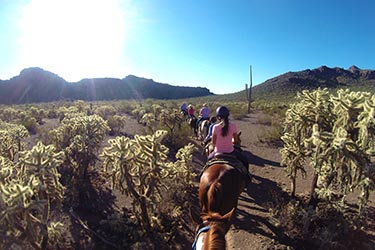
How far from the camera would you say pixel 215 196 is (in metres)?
4.48

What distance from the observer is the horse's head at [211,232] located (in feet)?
10.6

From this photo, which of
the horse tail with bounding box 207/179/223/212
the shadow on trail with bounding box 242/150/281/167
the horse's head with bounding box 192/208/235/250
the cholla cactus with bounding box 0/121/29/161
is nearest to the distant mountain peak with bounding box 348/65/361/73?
the shadow on trail with bounding box 242/150/281/167

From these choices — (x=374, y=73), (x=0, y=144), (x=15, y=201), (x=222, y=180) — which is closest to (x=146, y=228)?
(x=222, y=180)

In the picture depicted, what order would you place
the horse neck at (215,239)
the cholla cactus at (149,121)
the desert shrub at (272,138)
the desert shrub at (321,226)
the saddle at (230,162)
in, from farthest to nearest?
→ the desert shrub at (272,138) < the cholla cactus at (149,121) < the desert shrub at (321,226) < the saddle at (230,162) < the horse neck at (215,239)

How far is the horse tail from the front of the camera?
14.3 feet

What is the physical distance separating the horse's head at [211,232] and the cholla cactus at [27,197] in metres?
2.38

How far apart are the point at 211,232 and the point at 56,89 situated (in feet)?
305

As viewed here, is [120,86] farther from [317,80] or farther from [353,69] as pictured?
[353,69]

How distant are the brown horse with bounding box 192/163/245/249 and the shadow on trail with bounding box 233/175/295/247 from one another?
2133mm

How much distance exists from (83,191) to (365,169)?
24.4 feet

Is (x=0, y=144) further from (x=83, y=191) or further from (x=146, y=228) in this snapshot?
(x=146, y=228)

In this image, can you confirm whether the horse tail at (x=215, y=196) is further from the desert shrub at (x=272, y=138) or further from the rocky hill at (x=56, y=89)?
the rocky hill at (x=56, y=89)

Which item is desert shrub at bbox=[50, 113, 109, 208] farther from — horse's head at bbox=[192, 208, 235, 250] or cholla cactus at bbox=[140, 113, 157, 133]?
cholla cactus at bbox=[140, 113, 157, 133]

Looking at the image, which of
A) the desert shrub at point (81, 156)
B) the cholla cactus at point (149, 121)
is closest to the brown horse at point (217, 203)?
the desert shrub at point (81, 156)
